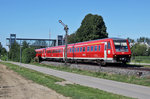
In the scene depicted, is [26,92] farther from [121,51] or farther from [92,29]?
[92,29]

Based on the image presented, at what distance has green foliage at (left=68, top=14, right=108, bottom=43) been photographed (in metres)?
62.9

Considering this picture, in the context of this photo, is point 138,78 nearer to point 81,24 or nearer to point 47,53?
point 47,53

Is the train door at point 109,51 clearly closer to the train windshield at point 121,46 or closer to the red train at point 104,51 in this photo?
the red train at point 104,51

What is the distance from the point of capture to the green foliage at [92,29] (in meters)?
62.9

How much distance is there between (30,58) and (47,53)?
6794mm

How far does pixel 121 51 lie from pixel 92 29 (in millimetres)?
40621

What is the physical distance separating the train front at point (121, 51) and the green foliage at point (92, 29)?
36.3m

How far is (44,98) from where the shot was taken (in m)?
10.2

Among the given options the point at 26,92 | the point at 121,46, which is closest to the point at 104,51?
the point at 121,46

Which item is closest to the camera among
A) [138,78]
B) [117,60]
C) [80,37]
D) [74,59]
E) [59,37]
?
[138,78]

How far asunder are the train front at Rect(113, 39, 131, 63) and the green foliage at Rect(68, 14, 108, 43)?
36330 millimetres

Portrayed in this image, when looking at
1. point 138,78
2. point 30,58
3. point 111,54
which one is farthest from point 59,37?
point 138,78

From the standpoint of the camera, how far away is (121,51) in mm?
24812

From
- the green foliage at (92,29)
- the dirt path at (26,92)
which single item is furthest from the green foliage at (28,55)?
the dirt path at (26,92)
